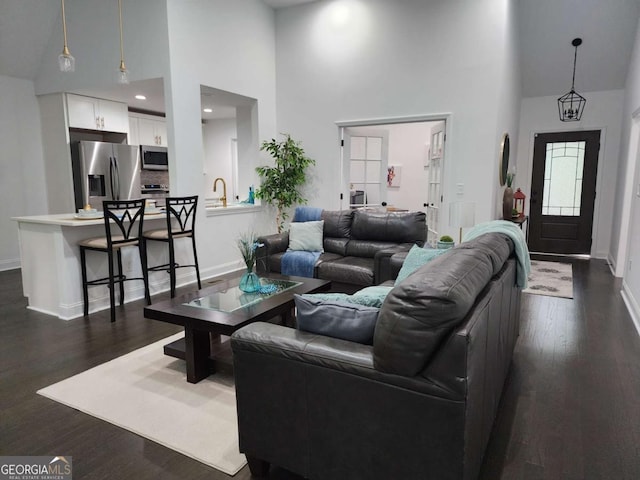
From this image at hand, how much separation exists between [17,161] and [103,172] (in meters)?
1.24

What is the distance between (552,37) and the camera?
6309 mm

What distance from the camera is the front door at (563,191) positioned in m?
7.20

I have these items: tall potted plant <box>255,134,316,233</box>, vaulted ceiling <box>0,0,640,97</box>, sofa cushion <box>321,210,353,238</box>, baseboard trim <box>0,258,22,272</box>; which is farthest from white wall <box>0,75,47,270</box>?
sofa cushion <box>321,210,353,238</box>

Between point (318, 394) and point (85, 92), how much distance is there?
603 centimetres

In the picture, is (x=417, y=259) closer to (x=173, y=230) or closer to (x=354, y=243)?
(x=354, y=243)

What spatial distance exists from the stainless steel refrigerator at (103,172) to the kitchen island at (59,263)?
1947 millimetres

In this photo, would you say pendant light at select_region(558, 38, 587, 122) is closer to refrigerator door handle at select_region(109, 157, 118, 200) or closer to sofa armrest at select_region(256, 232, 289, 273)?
sofa armrest at select_region(256, 232, 289, 273)

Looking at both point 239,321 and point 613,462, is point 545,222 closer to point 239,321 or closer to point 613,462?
point 613,462

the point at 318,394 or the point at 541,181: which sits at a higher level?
the point at 541,181

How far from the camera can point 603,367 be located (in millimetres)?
2945

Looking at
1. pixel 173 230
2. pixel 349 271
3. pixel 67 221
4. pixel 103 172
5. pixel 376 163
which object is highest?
pixel 376 163

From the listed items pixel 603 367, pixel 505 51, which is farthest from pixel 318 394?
pixel 505 51

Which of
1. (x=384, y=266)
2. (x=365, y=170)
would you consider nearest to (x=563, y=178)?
(x=365, y=170)

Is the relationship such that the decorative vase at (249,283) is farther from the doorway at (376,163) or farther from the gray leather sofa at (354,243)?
the doorway at (376,163)
